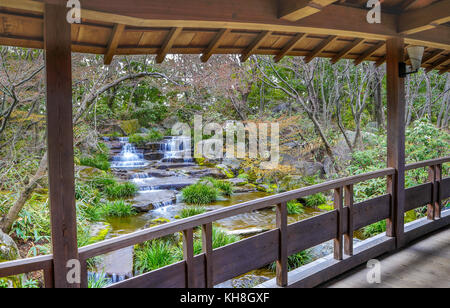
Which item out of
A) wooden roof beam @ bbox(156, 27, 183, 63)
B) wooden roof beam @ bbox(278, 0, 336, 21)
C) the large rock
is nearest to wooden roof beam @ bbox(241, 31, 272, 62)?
wooden roof beam @ bbox(278, 0, 336, 21)

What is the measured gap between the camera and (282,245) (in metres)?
2.40

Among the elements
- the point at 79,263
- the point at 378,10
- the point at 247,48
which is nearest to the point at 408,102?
the point at 378,10

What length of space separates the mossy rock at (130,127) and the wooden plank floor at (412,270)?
418 inches

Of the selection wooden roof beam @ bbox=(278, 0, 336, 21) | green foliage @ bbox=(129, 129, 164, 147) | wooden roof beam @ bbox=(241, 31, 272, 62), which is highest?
wooden roof beam @ bbox=(278, 0, 336, 21)

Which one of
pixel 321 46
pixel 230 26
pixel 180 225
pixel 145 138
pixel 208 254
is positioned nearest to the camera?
pixel 180 225

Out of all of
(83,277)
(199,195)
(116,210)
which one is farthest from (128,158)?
(83,277)

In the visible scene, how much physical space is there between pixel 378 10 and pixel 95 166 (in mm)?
7966

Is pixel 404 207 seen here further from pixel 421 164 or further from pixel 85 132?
pixel 85 132

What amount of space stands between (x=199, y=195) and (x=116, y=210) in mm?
1762

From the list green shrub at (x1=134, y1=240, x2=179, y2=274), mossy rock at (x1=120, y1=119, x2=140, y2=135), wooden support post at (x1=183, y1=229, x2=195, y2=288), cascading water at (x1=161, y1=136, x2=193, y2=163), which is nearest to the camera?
wooden support post at (x1=183, y1=229, x2=195, y2=288)

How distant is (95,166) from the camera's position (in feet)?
29.6

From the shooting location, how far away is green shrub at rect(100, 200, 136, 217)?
6277 mm

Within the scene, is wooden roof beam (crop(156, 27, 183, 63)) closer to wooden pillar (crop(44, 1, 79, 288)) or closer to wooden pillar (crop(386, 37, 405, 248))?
wooden pillar (crop(44, 1, 79, 288))

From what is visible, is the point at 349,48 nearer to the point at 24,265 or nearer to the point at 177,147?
the point at 24,265
